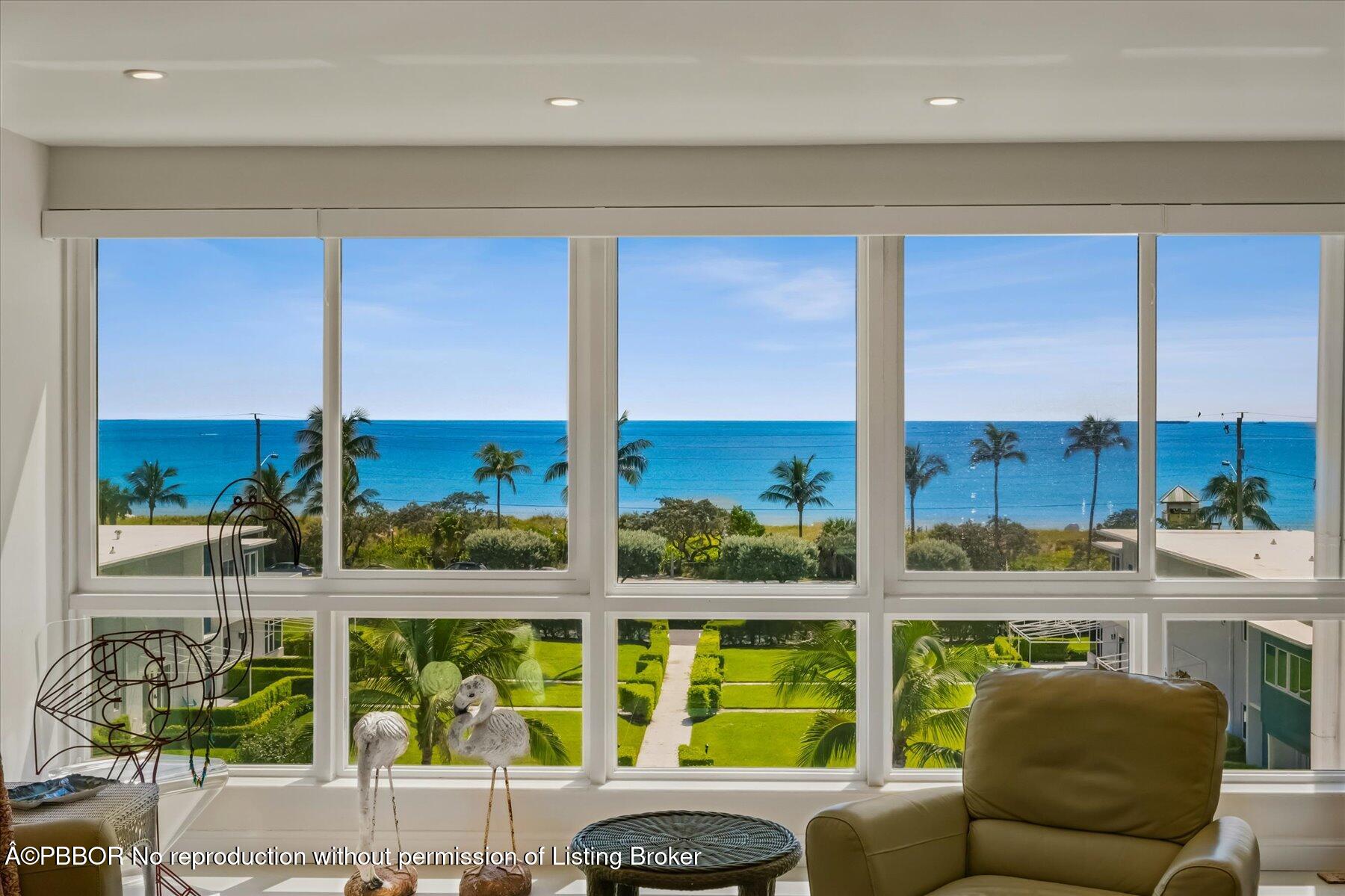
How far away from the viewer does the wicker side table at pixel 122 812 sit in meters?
2.66

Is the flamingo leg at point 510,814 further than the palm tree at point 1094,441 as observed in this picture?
No

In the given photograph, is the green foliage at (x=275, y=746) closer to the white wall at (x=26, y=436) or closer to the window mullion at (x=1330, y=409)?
the white wall at (x=26, y=436)

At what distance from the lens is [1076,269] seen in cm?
393

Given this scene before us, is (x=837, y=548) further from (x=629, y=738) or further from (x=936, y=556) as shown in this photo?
(x=629, y=738)

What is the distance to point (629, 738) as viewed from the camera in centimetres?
398

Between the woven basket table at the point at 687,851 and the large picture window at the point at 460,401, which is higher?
the large picture window at the point at 460,401

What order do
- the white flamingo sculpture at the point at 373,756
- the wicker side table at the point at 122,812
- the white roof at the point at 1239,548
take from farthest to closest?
the white roof at the point at 1239,548
the white flamingo sculpture at the point at 373,756
the wicker side table at the point at 122,812

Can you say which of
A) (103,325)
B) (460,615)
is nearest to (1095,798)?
(460,615)

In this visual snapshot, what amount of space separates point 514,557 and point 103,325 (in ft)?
5.74

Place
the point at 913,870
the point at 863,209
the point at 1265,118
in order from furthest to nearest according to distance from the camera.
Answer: the point at 863,209
the point at 1265,118
the point at 913,870

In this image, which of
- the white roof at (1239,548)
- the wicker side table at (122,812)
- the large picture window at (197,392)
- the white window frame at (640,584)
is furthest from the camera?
the large picture window at (197,392)

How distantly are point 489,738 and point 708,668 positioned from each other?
881mm

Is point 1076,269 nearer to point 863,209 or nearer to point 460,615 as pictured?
point 863,209

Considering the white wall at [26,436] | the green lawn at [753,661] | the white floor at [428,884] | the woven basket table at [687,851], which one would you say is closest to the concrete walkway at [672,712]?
the green lawn at [753,661]
